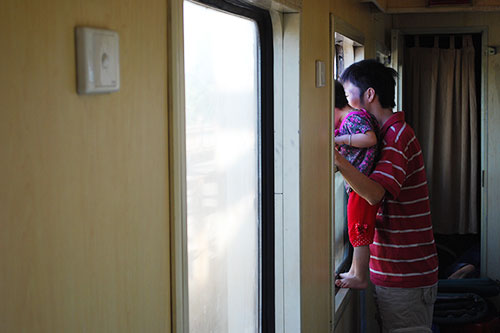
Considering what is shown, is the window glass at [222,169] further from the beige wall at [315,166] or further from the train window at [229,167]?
the beige wall at [315,166]

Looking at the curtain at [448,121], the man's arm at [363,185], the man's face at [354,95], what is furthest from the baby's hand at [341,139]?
the curtain at [448,121]

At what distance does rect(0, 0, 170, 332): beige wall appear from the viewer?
0.81 m

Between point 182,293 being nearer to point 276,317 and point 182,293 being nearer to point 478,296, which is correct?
point 276,317

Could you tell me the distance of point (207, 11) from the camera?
1.64 meters

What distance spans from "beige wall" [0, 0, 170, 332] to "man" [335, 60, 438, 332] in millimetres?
1739

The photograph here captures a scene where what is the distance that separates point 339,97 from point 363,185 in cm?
89

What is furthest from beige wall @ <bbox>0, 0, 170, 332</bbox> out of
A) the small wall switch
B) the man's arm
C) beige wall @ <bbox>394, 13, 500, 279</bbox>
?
beige wall @ <bbox>394, 13, 500, 279</bbox>

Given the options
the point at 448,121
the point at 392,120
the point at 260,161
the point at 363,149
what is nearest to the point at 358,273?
the point at 363,149

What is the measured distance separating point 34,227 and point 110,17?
14.6 inches

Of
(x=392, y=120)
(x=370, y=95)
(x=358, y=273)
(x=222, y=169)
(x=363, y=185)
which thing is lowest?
(x=358, y=273)

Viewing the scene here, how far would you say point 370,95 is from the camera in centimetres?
292

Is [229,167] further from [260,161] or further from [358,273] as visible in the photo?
[358,273]

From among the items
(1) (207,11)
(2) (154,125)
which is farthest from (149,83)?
(1) (207,11)

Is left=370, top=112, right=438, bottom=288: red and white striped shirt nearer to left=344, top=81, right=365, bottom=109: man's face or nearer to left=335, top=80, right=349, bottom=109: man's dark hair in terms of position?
left=344, top=81, right=365, bottom=109: man's face
